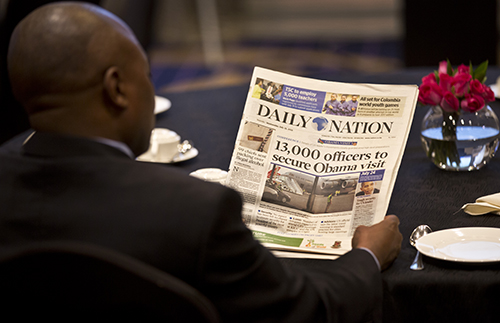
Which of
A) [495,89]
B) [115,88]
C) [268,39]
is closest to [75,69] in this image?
[115,88]

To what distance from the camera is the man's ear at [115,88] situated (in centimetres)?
56

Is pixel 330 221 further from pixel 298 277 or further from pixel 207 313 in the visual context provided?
pixel 207 313

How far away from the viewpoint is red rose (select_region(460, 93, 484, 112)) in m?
0.95

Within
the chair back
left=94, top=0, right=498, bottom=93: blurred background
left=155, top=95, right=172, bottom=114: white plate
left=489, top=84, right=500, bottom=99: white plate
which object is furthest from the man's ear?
left=94, top=0, right=498, bottom=93: blurred background

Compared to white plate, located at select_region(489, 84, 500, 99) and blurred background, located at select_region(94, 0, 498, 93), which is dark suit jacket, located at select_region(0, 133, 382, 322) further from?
blurred background, located at select_region(94, 0, 498, 93)

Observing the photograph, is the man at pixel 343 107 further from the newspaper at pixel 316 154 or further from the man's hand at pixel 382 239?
the man's hand at pixel 382 239

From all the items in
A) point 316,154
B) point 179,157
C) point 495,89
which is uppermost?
point 495,89

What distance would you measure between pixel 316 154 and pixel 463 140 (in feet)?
1.07

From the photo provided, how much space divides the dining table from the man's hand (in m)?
0.02

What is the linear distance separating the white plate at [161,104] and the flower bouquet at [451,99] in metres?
0.82

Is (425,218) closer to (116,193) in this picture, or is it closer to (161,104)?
(116,193)

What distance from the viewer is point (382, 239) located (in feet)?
2.20

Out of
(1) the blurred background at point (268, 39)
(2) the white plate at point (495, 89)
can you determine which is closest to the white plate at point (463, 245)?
(2) the white plate at point (495, 89)

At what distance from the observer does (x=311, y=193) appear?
83cm
